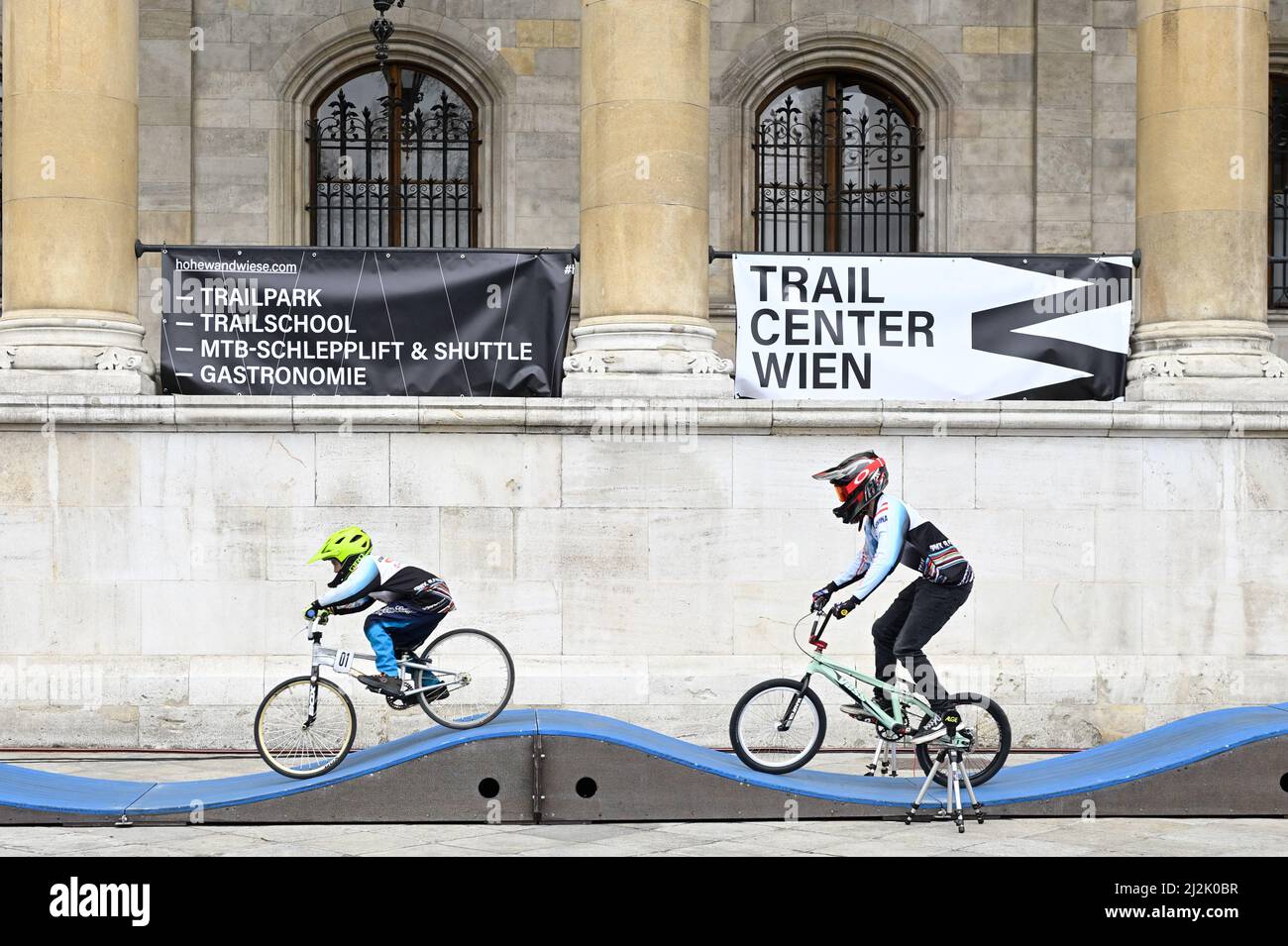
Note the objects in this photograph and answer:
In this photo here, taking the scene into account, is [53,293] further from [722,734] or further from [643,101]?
[722,734]

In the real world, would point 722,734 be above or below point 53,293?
below

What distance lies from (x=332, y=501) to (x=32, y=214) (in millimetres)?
3936

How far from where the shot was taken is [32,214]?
1520 centimetres

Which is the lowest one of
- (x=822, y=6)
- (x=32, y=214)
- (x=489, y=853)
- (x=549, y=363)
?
(x=489, y=853)

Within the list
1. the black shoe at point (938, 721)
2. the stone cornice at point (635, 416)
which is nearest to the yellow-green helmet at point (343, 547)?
the stone cornice at point (635, 416)

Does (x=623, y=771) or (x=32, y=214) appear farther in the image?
(x=32, y=214)

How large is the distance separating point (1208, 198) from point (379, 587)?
8932 millimetres

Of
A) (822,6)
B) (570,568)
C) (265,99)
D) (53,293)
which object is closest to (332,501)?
(570,568)

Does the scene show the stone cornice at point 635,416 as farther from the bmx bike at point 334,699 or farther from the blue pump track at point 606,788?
the blue pump track at point 606,788

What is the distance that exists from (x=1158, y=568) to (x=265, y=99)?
1195 centimetres

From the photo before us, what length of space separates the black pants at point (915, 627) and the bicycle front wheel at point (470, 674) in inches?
116

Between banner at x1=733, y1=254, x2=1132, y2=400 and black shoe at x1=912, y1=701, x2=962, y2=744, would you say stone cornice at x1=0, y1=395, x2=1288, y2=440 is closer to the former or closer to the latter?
banner at x1=733, y1=254, x2=1132, y2=400
